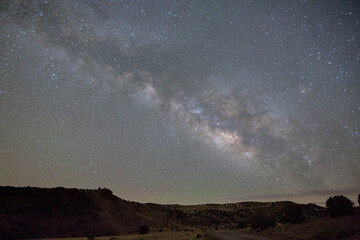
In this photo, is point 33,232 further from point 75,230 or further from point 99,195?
point 99,195

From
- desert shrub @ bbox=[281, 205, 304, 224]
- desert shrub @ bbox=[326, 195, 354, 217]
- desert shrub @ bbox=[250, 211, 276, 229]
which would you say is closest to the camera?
desert shrub @ bbox=[326, 195, 354, 217]

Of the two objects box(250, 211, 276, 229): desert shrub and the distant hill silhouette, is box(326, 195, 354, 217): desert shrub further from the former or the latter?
the distant hill silhouette

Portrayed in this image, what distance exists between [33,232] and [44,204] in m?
7.13

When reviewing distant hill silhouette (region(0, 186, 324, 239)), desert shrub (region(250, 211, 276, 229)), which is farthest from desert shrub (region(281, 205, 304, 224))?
distant hill silhouette (region(0, 186, 324, 239))

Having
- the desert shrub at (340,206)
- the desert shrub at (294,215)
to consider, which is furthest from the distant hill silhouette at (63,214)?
the desert shrub at (340,206)

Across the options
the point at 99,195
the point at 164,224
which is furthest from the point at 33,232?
the point at 164,224

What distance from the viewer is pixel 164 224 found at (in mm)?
49281

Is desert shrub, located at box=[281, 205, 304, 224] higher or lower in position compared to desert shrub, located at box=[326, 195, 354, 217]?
lower

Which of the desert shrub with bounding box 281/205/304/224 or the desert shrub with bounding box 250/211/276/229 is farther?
the desert shrub with bounding box 250/211/276/229

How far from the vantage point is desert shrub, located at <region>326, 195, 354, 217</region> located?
20970 millimetres

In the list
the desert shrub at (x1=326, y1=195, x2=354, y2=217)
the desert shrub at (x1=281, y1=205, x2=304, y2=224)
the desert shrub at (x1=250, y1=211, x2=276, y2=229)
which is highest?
the desert shrub at (x1=326, y1=195, x2=354, y2=217)

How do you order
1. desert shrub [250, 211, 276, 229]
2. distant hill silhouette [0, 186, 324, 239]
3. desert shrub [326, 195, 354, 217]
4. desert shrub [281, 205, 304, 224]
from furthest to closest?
distant hill silhouette [0, 186, 324, 239] < desert shrub [250, 211, 276, 229] < desert shrub [281, 205, 304, 224] < desert shrub [326, 195, 354, 217]

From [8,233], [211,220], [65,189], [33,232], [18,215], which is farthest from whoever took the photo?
[211,220]

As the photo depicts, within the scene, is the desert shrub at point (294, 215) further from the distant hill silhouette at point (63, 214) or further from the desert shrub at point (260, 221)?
the distant hill silhouette at point (63, 214)
